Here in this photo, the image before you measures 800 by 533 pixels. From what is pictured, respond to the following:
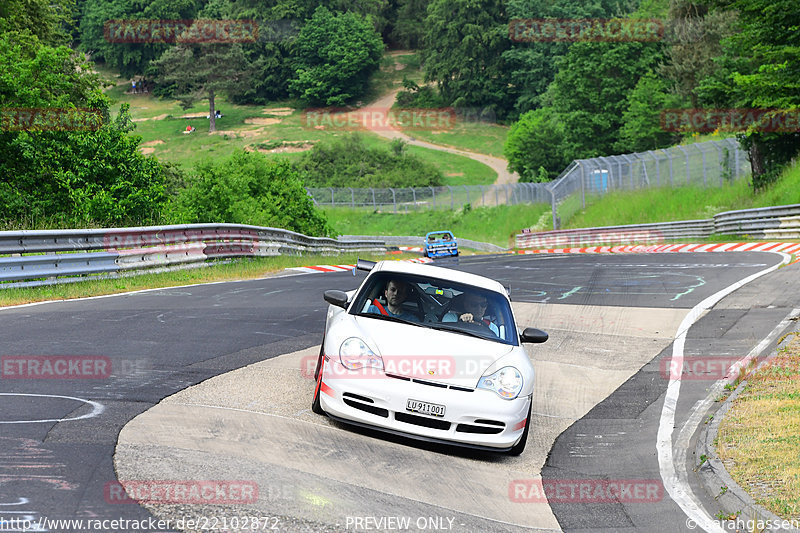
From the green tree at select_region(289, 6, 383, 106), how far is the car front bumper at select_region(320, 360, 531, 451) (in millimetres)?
133331

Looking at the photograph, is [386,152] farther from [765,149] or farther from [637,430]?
[637,430]

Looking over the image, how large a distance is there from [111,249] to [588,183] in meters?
42.9

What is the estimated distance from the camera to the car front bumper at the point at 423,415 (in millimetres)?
6996

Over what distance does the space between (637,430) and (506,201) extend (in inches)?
2488

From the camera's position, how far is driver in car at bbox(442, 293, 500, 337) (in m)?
8.17

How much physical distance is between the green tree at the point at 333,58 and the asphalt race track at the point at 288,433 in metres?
128

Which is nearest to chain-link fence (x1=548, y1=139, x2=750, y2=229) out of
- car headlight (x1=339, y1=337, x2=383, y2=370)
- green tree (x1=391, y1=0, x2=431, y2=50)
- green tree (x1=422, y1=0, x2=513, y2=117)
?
car headlight (x1=339, y1=337, x2=383, y2=370)

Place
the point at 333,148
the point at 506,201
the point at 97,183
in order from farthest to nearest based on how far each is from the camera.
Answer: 1. the point at 333,148
2. the point at 506,201
3. the point at 97,183

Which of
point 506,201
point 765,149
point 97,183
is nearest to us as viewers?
point 97,183

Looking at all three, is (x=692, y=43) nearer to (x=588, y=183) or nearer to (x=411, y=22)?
(x=588, y=183)

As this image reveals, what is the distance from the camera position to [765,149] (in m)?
38.4

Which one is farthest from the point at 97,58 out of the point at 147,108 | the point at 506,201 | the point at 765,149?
the point at 765,149

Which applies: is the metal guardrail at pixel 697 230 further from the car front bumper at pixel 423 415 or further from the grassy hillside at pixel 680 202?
the car front bumper at pixel 423 415

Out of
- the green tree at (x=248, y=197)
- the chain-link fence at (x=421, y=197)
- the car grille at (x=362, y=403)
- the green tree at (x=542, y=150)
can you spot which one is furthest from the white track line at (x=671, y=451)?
the green tree at (x=542, y=150)
